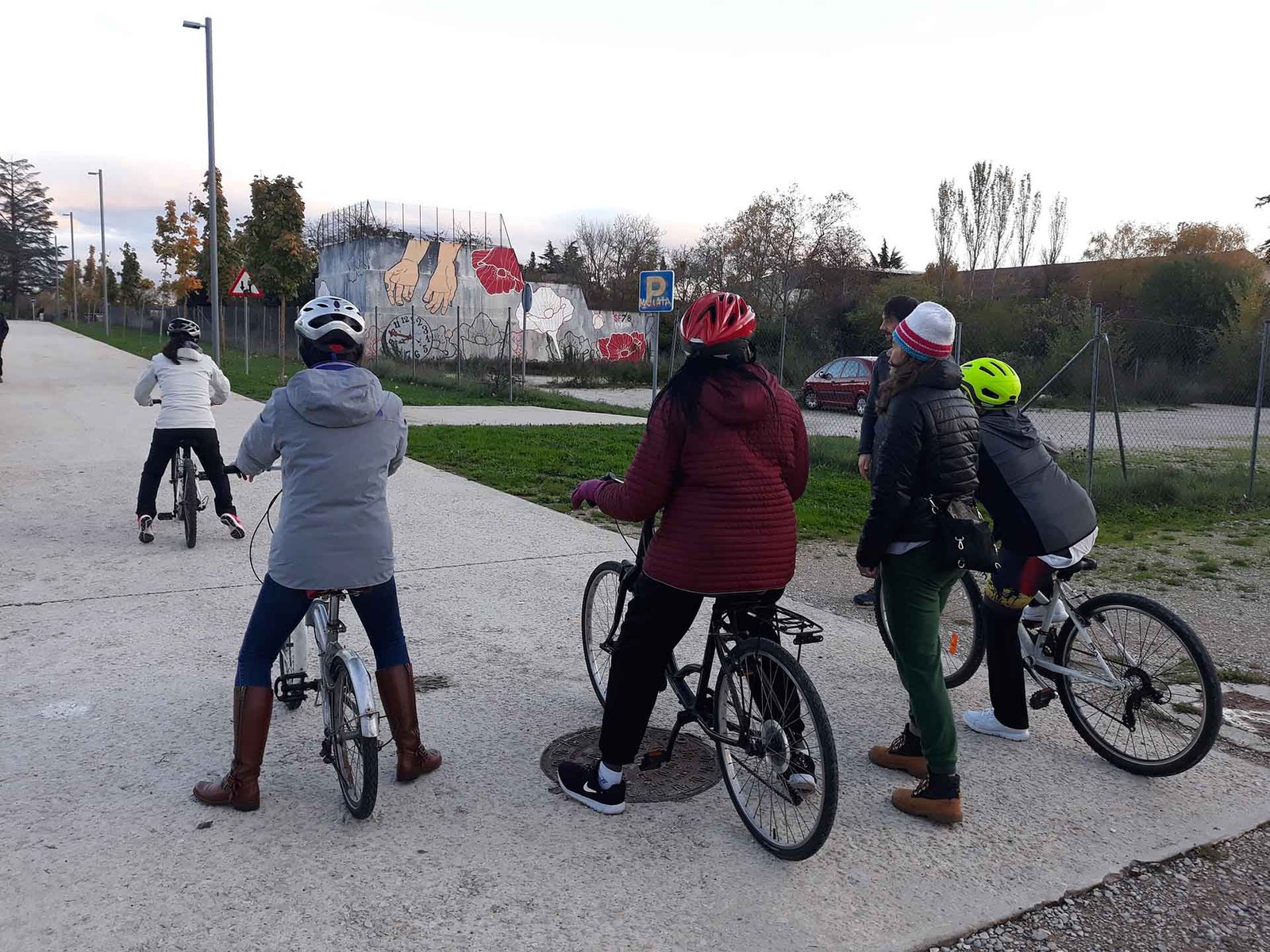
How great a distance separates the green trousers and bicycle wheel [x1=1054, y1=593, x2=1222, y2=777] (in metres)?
0.95

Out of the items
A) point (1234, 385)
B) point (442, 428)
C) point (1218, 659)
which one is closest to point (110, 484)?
point (442, 428)

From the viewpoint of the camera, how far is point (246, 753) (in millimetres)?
3383

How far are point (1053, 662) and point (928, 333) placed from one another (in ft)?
5.55

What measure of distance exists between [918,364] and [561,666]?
2.52 metres

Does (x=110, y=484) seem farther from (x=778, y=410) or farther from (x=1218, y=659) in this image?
(x=1218, y=659)

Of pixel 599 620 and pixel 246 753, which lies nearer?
pixel 246 753

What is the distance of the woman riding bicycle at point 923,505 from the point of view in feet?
10.9

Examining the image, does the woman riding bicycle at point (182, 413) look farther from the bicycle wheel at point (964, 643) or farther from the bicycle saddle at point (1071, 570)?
the bicycle saddle at point (1071, 570)

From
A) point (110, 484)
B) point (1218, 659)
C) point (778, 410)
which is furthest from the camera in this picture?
point (110, 484)

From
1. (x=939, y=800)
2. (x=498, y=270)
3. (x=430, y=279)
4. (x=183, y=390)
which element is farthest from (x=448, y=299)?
(x=939, y=800)

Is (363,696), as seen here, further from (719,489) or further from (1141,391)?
(1141,391)

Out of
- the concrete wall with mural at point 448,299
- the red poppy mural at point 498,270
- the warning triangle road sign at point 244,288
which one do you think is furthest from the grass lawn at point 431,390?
the red poppy mural at point 498,270

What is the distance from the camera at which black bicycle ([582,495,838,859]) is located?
304 cm

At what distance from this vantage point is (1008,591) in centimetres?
402
